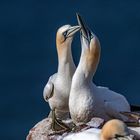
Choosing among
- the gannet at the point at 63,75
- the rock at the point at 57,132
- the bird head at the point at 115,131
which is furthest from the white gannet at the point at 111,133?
the gannet at the point at 63,75

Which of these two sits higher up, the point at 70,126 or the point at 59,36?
the point at 59,36

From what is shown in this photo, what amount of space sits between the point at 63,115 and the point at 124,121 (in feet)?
2.70

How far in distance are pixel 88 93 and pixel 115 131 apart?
87cm

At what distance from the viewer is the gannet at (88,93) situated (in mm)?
9945

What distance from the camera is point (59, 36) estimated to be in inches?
410

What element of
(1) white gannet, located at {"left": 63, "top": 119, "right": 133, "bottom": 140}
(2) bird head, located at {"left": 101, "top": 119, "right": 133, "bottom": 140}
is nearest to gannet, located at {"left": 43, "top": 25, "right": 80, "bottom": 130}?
(1) white gannet, located at {"left": 63, "top": 119, "right": 133, "bottom": 140}

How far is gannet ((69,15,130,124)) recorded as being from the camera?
9.95m

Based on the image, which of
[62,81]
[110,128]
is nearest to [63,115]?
[62,81]

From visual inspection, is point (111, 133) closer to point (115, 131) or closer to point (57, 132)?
point (115, 131)

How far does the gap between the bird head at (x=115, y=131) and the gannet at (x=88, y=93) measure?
0.72m

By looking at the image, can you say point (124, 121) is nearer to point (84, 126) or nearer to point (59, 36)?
point (84, 126)

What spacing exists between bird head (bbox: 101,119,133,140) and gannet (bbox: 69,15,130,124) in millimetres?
720

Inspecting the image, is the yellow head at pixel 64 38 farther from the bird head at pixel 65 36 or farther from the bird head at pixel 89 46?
the bird head at pixel 89 46

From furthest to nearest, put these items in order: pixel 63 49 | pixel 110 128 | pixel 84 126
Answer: pixel 63 49 → pixel 84 126 → pixel 110 128
